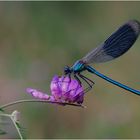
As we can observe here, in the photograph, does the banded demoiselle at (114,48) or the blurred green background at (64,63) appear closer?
the banded demoiselle at (114,48)

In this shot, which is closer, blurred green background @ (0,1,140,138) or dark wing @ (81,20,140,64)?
dark wing @ (81,20,140,64)

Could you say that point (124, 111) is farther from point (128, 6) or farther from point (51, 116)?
point (128, 6)

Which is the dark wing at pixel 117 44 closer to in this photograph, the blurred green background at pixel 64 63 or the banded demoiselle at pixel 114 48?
the banded demoiselle at pixel 114 48

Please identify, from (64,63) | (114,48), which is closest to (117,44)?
(114,48)

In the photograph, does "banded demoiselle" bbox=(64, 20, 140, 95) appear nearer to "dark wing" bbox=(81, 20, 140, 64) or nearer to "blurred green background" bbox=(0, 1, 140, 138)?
"dark wing" bbox=(81, 20, 140, 64)

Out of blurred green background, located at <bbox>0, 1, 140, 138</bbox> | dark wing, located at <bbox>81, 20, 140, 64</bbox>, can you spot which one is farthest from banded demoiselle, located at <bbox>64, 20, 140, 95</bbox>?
blurred green background, located at <bbox>0, 1, 140, 138</bbox>

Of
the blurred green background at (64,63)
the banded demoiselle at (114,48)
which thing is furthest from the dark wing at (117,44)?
the blurred green background at (64,63)
